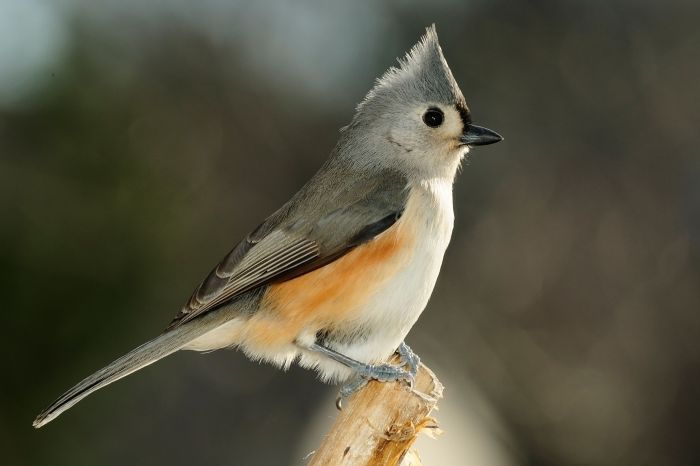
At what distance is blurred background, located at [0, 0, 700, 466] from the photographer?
6.44 meters

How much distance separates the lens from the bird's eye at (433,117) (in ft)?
14.6

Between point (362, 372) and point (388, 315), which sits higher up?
point (388, 315)

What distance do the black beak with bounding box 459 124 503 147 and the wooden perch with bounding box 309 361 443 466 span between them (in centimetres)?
139

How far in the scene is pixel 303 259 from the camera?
4.00 metres

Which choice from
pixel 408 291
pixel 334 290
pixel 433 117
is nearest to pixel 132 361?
pixel 334 290

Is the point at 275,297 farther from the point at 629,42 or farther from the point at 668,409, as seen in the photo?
the point at 629,42

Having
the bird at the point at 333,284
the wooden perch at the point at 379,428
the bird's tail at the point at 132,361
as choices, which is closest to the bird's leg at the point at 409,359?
the bird at the point at 333,284

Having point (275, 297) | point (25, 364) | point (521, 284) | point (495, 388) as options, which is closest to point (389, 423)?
point (275, 297)

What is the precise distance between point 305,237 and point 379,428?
1.02 metres

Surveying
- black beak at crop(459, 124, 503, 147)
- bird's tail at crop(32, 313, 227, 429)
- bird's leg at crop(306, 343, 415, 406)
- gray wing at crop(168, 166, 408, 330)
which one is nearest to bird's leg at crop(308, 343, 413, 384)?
bird's leg at crop(306, 343, 415, 406)

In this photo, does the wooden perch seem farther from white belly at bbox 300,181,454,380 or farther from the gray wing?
the gray wing

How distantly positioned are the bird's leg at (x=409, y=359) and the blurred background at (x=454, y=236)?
2.09 meters

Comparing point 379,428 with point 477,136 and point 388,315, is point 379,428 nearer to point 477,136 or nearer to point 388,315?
point 388,315

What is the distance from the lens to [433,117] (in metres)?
4.46
